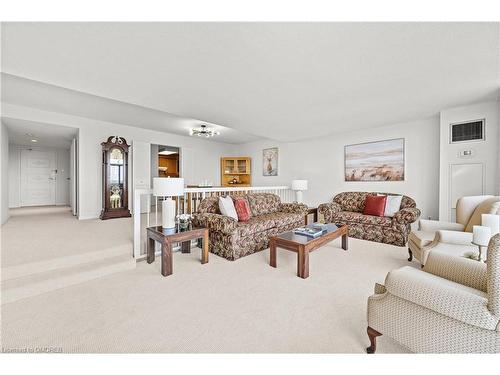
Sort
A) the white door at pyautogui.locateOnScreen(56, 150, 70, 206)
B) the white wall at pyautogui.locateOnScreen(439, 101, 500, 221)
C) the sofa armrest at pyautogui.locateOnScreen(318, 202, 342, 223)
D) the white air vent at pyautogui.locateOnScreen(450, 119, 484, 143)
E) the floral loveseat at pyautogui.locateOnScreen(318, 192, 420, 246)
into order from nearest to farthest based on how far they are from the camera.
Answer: the white wall at pyautogui.locateOnScreen(439, 101, 500, 221) → the white air vent at pyautogui.locateOnScreen(450, 119, 484, 143) → the floral loveseat at pyautogui.locateOnScreen(318, 192, 420, 246) → the sofa armrest at pyautogui.locateOnScreen(318, 202, 342, 223) → the white door at pyautogui.locateOnScreen(56, 150, 70, 206)

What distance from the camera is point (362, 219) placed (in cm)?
400

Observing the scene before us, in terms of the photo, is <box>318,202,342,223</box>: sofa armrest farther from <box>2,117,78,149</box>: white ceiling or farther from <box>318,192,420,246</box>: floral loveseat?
<box>2,117,78,149</box>: white ceiling

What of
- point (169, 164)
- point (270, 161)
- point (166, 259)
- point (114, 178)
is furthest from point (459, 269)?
point (169, 164)

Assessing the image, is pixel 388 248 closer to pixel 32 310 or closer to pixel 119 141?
pixel 32 310

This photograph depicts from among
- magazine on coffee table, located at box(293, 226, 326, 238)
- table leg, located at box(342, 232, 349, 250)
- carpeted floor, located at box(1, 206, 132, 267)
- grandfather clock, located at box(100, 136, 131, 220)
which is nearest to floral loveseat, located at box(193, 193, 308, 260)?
magazine on coffee table, located at box(293, 226, 326, 238)

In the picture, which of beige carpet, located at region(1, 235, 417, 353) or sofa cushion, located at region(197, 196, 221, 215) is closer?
beige carpet, located at region(1, 235, 417, 353)

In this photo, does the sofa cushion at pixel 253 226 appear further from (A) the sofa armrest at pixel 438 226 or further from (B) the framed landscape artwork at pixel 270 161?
(B) the framed landscape artwork at pixel 270 161


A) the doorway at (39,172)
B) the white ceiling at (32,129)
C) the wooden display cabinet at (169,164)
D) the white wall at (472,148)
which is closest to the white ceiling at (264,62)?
the white wall at (472,148)

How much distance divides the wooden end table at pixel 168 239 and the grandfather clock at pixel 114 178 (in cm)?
294

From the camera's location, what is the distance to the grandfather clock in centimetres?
507

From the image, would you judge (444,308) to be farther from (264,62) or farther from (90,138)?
(90,138)

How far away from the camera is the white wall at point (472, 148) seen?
336 cm

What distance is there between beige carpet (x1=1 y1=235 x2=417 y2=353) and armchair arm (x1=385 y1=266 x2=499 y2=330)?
53 cm
